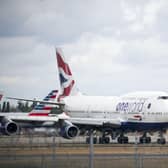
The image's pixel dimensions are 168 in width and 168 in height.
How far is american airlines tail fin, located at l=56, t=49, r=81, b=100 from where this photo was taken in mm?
78438

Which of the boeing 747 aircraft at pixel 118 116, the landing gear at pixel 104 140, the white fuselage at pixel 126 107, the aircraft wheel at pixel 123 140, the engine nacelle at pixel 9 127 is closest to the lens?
the engine nacelle at pixel 9 127

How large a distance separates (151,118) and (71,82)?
683 inches

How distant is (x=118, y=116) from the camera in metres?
66.8

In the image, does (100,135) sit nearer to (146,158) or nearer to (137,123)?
(137,123)

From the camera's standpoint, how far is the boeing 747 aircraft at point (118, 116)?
208 feet

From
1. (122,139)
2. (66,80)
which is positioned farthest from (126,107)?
(66,80)

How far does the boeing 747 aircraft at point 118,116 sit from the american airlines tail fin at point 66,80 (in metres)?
4.30

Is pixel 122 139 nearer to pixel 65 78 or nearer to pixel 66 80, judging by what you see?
pixel 66 80

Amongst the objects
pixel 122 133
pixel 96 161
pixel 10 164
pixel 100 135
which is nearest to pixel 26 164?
pixel 10 164

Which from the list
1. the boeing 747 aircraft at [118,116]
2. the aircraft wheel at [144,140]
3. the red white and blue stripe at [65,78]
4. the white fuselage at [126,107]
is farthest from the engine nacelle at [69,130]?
the red white and blue stripe at [65,78]

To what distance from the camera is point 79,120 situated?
66.8 meters

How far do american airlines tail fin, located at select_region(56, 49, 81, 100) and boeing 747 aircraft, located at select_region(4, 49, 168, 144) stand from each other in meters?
4.30

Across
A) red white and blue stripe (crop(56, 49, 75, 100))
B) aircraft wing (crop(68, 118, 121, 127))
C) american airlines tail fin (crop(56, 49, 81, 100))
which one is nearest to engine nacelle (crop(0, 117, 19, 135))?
aircraft wing (crop(68, 118, 121, 127))

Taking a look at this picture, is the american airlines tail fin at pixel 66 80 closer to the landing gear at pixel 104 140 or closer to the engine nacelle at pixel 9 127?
the landing gear at pixel 104 140
